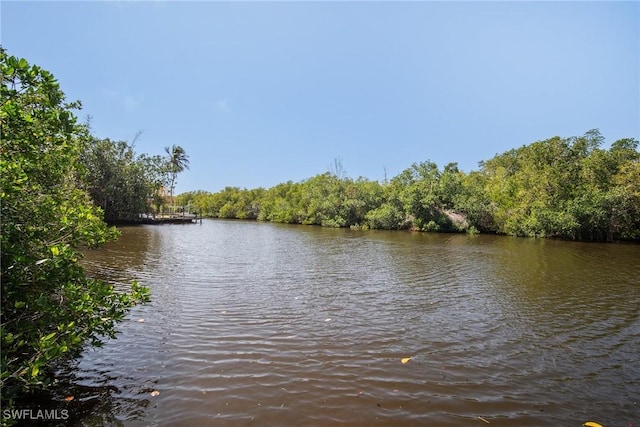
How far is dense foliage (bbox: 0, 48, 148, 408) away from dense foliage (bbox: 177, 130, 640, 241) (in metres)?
37.1

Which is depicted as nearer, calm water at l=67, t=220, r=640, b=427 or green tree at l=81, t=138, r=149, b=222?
calm water at l=67, t=220, r=640, b=427

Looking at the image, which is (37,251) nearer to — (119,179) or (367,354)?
(367,354)

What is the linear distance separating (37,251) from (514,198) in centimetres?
4548

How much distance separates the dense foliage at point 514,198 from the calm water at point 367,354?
24.0m

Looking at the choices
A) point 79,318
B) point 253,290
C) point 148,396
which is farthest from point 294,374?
point 253,290

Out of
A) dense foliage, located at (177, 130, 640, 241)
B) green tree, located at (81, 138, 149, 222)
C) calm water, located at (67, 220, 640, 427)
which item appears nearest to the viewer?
calm water, located at (67, 220, 640, 427)

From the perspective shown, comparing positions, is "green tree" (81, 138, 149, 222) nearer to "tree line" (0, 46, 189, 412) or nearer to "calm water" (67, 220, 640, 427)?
"calm water" (67, 220, 640, 427)

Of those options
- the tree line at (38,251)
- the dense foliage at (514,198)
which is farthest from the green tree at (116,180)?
the tree line at (38,251)

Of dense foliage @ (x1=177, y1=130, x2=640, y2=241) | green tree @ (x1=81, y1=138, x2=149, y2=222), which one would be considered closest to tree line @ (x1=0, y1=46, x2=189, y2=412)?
dense foliage @ (x1=177, y1=130, x2=640, y2=241)

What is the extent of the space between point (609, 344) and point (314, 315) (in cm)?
620

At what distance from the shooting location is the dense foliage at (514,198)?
3136 cm

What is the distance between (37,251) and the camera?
4.22 metres

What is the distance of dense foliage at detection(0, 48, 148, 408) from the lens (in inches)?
140

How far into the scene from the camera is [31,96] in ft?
14.2
